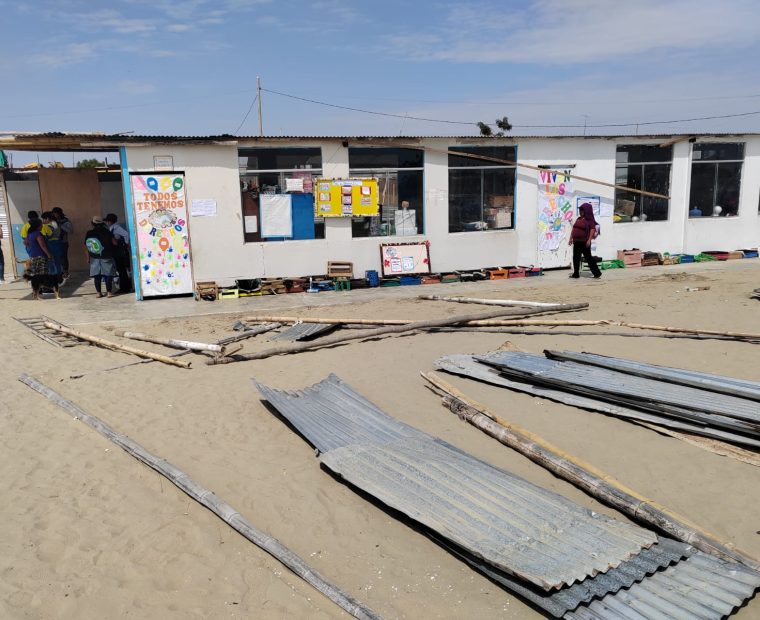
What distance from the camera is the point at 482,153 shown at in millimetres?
15898

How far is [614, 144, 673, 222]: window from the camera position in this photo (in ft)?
56.7

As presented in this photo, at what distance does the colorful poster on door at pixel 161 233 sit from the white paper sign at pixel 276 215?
5.33 feet

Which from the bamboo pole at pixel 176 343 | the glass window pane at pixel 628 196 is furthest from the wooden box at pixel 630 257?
the bamboo pole at pixel 176 343

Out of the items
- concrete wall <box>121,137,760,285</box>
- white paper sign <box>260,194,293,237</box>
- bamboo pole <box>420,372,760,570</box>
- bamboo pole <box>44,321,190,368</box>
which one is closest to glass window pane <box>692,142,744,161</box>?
concrete wall <box>121,137,760,285</box>

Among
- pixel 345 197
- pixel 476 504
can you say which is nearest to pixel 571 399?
pixel 476 504

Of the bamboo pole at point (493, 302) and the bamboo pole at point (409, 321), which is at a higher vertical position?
the bamboo pole at point (493, 302)

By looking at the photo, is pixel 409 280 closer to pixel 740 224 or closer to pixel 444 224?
pixel 444 224

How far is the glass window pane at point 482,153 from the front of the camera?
15.6 m

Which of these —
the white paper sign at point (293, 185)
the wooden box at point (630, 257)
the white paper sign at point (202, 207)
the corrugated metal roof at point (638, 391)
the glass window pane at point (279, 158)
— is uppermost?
→ the glass window pane at point (279, 158)

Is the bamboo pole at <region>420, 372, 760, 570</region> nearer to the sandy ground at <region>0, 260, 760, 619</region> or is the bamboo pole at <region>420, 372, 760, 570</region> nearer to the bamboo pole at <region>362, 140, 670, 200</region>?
the sandy ground at <region>0, 260, 760, 619</region>

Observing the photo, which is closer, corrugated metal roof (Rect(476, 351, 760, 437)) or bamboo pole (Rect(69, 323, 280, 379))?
corrugated metal roof (Rect(476, 351, 760, 437))

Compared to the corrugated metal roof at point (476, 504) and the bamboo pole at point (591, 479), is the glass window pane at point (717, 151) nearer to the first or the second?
the bamboo pole at point (591, 479)

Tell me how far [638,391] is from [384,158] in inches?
385

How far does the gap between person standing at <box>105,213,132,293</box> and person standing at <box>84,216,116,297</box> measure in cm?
28
